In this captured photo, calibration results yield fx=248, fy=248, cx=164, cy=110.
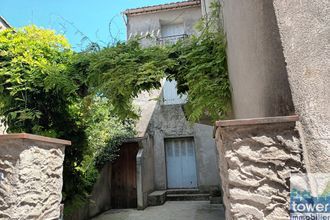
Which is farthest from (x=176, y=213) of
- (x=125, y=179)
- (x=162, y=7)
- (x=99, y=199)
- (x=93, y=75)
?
(x=162, y=7)

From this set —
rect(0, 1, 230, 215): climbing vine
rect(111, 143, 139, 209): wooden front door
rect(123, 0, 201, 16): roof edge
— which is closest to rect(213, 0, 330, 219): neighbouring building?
rect(0, 1, 230, 215): climbing vine

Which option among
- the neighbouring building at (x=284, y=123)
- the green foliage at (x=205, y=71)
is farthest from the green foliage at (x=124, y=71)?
the neighbouring building at (x=284, y=123)

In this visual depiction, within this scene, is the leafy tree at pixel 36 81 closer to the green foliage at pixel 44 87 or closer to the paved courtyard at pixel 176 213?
the green foliage at pixel 44 87

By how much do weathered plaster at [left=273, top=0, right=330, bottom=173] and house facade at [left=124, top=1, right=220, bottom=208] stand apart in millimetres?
8910

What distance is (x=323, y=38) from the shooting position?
68.7 inches

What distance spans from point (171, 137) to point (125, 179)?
279 centimetres

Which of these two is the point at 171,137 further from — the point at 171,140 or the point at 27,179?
the point at 27,179

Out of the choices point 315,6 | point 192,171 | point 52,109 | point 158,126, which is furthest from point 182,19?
point 315,6

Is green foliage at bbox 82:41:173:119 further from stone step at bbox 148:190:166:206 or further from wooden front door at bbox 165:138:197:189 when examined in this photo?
wooden front door at bbox 165:138:197:189

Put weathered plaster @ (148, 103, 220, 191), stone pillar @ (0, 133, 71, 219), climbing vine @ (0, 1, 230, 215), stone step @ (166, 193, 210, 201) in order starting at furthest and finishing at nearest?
weathered plaster @ (148, 103, 220, 191) < stone step @ (166, 193, 210, 201) < climbing vine @ (0, 1, 230, 215) < stone pillar @ (0, 133, 71, 219)

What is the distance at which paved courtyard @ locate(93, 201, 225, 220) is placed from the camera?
778cm

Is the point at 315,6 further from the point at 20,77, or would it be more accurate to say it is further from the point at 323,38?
the point at 20,77

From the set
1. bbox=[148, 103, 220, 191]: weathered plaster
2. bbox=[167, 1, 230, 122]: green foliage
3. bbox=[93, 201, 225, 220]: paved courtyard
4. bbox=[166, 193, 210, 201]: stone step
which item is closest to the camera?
bbox=[167, 1, 230, 122]: green foliage

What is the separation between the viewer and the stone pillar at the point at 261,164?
62.7 inches
